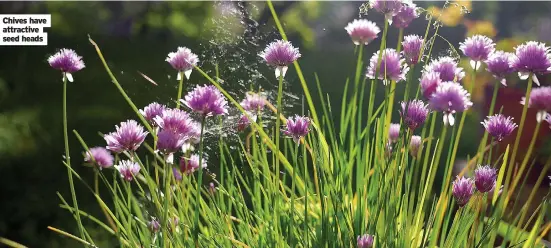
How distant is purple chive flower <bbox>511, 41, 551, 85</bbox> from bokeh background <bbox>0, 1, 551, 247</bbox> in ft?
5.10

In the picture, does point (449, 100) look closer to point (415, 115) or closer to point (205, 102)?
point (415, 115)

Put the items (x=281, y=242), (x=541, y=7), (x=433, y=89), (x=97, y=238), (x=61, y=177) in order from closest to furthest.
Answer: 1. (x=433, y=89)
2. (x=281, y=242)
3. (x=97, y=238)
4. (x=61, y=177)
5. (x=541, y=7)

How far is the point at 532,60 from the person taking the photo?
3.53 feet

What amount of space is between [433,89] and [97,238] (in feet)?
7.09

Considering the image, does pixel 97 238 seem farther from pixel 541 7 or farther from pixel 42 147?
pixel 541 7

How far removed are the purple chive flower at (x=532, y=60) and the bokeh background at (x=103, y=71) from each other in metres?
1.55

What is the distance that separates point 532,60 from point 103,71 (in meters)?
2.48

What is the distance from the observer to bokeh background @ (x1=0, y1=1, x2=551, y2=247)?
2.87m

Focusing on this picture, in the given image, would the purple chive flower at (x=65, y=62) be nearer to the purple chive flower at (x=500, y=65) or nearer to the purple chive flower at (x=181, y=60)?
the purple chive flower at (x=181, y=60)

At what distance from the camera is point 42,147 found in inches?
118

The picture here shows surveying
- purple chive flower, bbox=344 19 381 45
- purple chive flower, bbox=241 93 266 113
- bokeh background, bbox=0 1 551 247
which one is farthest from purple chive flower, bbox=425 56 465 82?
bokeh background, bbox=0 1 551 247

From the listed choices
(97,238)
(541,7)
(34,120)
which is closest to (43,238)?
(97,238)
